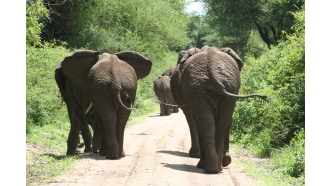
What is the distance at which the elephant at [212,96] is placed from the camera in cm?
1054

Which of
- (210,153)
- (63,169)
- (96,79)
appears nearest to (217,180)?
(210,153)

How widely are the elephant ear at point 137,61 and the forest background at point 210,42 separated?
2.60 metres

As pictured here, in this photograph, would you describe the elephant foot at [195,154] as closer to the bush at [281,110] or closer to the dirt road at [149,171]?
the dirt road at [149,171]

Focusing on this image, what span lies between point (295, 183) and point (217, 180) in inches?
56.9

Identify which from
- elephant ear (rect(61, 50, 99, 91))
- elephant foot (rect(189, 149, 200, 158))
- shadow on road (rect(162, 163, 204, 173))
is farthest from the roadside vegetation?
elephant ear (rect(61, 50, 99, 91))

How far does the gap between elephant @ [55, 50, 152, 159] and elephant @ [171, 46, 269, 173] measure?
1927mm

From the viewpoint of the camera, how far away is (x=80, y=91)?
1377 cm

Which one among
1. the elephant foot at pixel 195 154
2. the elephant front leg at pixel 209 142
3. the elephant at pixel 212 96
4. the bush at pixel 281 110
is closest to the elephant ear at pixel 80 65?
the elephant foot at pixel 195 154

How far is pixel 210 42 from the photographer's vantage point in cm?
4991

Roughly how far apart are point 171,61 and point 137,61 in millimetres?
34447

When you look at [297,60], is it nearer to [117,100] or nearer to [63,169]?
[117,100]

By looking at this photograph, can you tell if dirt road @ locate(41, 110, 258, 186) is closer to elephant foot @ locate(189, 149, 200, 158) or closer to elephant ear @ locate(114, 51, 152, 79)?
elephant foot @ locate(189, 149, 200, 158)

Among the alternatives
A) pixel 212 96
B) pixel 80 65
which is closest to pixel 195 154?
pixel 212 96

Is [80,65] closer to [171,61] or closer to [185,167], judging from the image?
[185,167]
